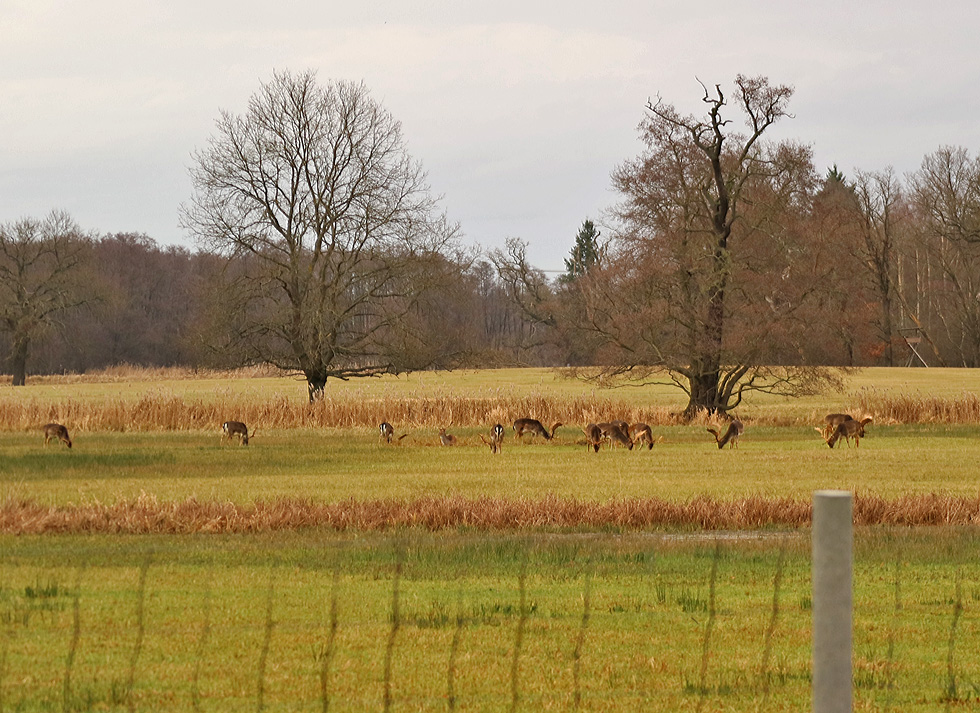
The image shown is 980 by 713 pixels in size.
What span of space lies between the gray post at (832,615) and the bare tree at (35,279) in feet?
272

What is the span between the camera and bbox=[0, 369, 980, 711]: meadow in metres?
7.36

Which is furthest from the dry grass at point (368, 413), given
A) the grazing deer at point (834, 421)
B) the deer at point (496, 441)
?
the grazing deer at point (834, 421)

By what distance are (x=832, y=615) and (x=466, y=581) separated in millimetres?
8179

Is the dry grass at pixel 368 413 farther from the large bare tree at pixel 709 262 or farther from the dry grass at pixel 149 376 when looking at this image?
the dry grass at pixel 149 376

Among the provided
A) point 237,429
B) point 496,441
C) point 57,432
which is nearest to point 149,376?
Answer: point 237,429

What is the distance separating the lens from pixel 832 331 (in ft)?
128

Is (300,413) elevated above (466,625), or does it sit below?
above

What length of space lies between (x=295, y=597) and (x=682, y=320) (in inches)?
1222

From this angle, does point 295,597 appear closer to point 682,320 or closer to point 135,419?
point 135,419

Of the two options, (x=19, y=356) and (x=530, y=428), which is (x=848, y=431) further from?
(x=19, y=356)

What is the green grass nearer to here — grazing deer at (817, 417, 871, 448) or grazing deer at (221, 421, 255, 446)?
grazing deer at (817, 417, 871, 448)

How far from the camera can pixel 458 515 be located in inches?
635

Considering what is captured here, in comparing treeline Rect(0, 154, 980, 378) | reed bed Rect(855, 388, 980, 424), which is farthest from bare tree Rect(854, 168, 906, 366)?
reed bed Rect(855, 388, 980, 424)

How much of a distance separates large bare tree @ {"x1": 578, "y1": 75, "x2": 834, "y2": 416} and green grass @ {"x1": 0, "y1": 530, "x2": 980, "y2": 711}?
2612 cm
